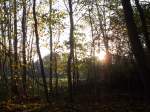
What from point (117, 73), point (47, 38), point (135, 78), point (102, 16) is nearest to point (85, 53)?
point (102, 16)

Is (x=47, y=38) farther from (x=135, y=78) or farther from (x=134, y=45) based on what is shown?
(x=134, y=45)

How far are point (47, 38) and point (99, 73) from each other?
19897mm

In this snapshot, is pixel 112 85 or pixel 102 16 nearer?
pixel 112 85

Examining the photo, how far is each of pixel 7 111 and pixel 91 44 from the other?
3525cm

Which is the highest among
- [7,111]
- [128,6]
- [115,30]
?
[115,30]

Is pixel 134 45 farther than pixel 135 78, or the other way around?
pixel 135 78

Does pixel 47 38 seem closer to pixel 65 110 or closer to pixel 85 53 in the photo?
pixel 85 53

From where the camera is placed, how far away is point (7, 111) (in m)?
16.1

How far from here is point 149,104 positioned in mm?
14594

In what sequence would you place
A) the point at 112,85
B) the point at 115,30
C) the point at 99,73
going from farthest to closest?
the point at 99,73 → the point at 115,30 → the point at 112,85

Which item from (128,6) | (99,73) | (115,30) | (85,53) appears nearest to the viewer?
(128,6)

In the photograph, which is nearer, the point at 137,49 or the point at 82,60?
the point at 137,49

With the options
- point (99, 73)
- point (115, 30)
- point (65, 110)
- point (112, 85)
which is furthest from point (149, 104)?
point (99, 73)

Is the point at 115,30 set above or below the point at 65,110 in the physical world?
above
